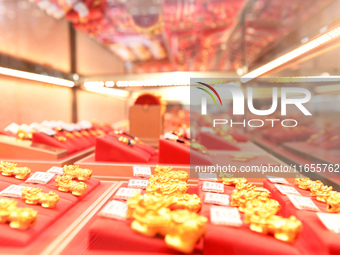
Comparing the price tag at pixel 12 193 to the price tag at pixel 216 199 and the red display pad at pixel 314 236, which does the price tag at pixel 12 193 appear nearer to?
the price tag at pixel 216 199

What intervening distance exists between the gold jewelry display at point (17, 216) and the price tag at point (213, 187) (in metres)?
0.76

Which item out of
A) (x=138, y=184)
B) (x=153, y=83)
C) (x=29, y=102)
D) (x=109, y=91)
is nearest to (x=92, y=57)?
(x=109, y=91)

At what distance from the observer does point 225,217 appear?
93 centimetres

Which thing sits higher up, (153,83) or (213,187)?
(153,83)

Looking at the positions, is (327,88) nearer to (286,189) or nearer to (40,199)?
(286,189)

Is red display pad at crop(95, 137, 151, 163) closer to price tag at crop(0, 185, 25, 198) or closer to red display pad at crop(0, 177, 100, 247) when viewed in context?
red display pad at crop(0, 177, 100, 247)

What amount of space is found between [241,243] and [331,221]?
364 millimetres

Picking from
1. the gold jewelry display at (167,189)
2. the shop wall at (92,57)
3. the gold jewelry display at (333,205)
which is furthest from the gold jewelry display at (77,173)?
the shop wall at (92,57)

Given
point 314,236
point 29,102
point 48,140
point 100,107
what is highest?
point 100,107

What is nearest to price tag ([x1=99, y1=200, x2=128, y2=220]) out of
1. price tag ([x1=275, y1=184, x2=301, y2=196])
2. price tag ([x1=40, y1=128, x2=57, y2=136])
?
price tag ([x1=275, y1=184, x2=301, y2=196])

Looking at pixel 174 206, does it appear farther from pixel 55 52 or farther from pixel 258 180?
pixel 55 52

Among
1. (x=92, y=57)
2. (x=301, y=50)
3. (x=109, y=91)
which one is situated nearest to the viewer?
(x=301, y=50)

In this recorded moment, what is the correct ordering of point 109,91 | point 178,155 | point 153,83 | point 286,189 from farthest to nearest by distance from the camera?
point 109,91
point 153,83
point 178,155
point 286,189

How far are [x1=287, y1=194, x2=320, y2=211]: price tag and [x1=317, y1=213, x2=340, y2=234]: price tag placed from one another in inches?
3.4
